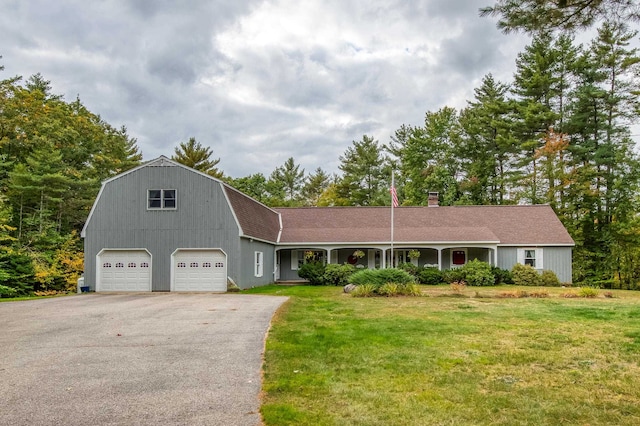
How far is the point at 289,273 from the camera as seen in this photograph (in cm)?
2669

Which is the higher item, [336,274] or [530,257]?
[530,257]

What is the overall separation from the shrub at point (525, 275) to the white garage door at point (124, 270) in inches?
704

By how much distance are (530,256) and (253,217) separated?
15321 millimetres

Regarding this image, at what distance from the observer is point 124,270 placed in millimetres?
19578

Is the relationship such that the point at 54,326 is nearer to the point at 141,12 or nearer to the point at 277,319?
the point at 277,319

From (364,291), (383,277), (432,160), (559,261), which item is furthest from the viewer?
(432,160)

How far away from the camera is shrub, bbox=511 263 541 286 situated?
23.3 meters

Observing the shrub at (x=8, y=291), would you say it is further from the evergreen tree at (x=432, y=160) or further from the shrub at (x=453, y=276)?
the evergreen tree at (x=432, y=160)

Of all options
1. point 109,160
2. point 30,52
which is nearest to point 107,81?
point 30,52

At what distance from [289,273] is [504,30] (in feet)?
71.8

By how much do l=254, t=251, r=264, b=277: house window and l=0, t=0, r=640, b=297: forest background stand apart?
390 inches

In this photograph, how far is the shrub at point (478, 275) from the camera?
2242 cm

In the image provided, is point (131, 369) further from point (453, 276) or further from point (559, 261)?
point (559, 261)

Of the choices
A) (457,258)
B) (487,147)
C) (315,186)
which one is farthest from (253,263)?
(315,186)
